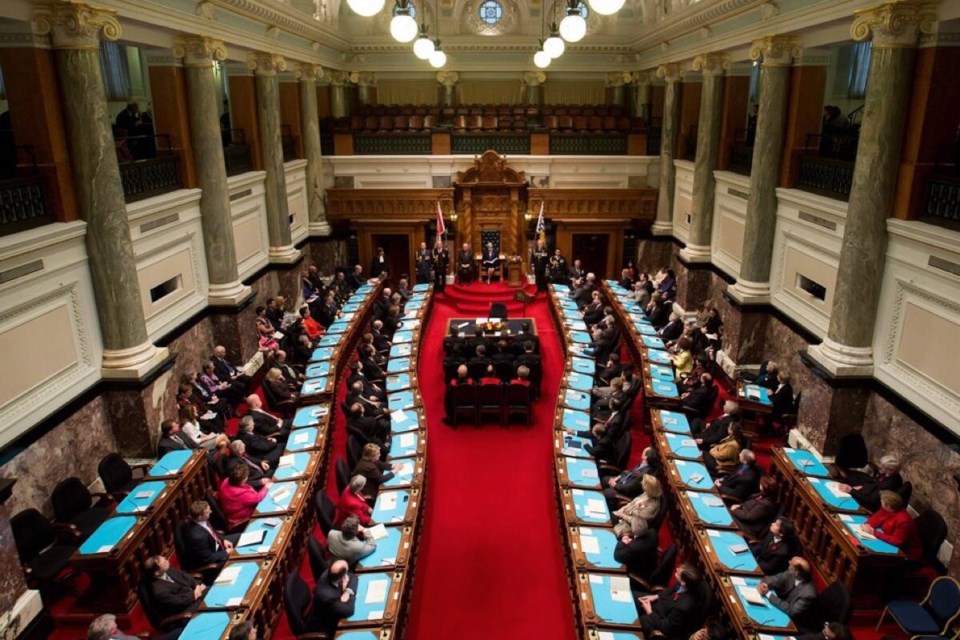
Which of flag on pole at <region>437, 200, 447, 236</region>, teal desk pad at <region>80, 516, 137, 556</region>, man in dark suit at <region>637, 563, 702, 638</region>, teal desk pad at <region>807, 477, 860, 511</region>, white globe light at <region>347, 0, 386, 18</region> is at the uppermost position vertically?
white globe light at <region>347, 0, 386, 18</region>

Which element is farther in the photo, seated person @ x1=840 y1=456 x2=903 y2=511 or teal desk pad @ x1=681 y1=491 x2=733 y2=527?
seated person @ x1=840 y1=456 x2=903 y2=511

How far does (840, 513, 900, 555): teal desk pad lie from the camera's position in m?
6.60

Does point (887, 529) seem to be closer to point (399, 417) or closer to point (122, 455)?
point (399, 417)

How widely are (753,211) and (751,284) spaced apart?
1.36 metres

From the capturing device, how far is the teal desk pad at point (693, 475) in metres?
8.03

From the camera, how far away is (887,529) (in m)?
6.80

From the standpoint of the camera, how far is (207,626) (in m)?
5.79

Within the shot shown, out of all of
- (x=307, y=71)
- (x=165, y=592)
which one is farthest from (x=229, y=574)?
(x=307, y=71)

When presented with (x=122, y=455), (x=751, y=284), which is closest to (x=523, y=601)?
(x=122, y=455)

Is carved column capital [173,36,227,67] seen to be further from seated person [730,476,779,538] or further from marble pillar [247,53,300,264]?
seated person [730,476,779,538]

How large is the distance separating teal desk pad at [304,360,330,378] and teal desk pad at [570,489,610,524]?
17.9 feet

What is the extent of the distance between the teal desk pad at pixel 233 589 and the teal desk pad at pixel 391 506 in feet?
4.87

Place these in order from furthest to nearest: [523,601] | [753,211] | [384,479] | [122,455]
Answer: [753,211] → [122,455] → [384,479] → [523,601]

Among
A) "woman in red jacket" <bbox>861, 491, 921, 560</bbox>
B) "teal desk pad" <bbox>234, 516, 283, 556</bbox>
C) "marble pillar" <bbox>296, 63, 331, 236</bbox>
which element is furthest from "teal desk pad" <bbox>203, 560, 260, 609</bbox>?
"marble pillar" <bbox>296, 63, 331, 236</bbox>
